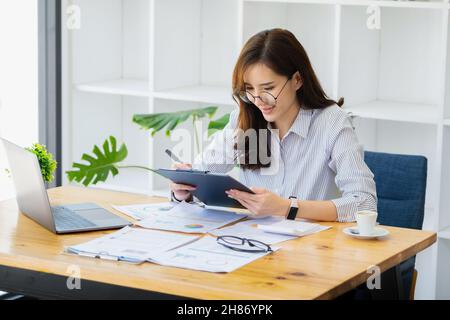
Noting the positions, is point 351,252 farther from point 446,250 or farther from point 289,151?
point 446,250

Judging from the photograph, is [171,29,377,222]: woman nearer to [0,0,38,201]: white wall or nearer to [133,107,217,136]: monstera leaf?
[133,107,217,136]: monstera leaf

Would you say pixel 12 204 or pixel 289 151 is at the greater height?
pixel 289 151

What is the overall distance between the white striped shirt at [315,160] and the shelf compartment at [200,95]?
95 centimetres

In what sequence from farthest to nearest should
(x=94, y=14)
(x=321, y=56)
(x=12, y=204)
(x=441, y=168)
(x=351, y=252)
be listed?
(x=94, y=14)
(x=321, y=56)
(x=441, y=168)
(x=12, y=204)
(x=351, y=252)

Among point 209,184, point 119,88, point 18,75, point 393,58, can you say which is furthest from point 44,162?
point 393,58

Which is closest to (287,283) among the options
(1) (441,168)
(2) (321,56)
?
(1) (441,168)

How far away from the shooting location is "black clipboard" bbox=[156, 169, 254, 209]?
2.53 meters

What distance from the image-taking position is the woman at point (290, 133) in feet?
9.23

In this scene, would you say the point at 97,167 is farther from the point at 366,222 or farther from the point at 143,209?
the point at 366,222

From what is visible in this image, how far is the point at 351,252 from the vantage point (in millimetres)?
2322

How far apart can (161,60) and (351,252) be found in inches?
82.3

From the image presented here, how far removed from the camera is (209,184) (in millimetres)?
2594

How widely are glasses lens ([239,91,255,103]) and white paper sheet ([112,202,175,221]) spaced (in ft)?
1.40

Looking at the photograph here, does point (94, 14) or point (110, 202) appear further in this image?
point (94, 14)
